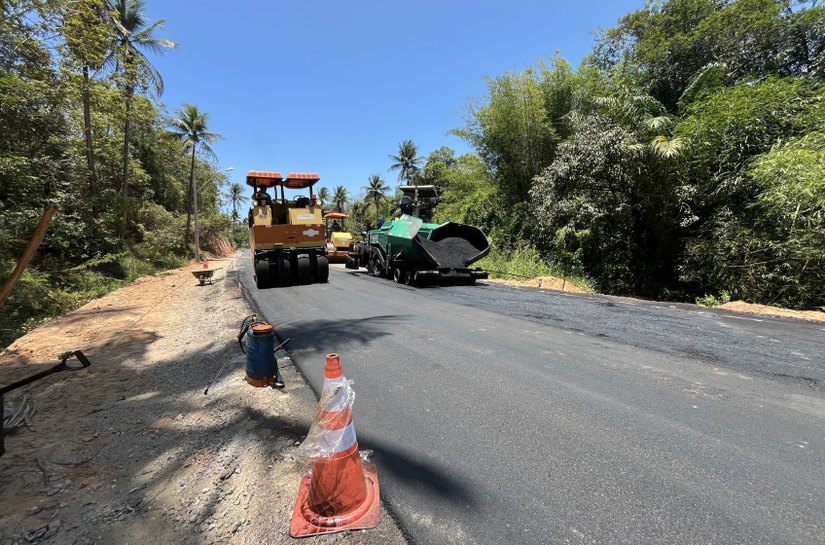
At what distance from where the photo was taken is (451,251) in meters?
11.9

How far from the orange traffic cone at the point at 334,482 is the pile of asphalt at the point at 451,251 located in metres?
9.15

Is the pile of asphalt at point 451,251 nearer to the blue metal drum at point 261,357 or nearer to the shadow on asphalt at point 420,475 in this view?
the blue metal drum at point 261,357

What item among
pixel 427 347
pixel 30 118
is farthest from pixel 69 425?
pixel 30 118

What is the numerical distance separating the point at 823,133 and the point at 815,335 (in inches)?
260

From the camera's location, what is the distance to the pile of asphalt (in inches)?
457

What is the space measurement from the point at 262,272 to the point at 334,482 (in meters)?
10.4

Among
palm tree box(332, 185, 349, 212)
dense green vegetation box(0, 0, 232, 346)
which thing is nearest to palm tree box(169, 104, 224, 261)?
dense green vegetation box(0, 0, 232, 346)

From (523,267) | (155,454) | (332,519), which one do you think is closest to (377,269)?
(523,267)

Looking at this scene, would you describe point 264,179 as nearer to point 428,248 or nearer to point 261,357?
point 428,248

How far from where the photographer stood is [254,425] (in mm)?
3428

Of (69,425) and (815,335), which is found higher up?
(815,335)

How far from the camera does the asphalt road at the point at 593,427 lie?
2.10 metres

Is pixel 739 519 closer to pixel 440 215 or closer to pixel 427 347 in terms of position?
pixel 427 347

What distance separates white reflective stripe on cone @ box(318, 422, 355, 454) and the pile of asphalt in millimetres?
9214
